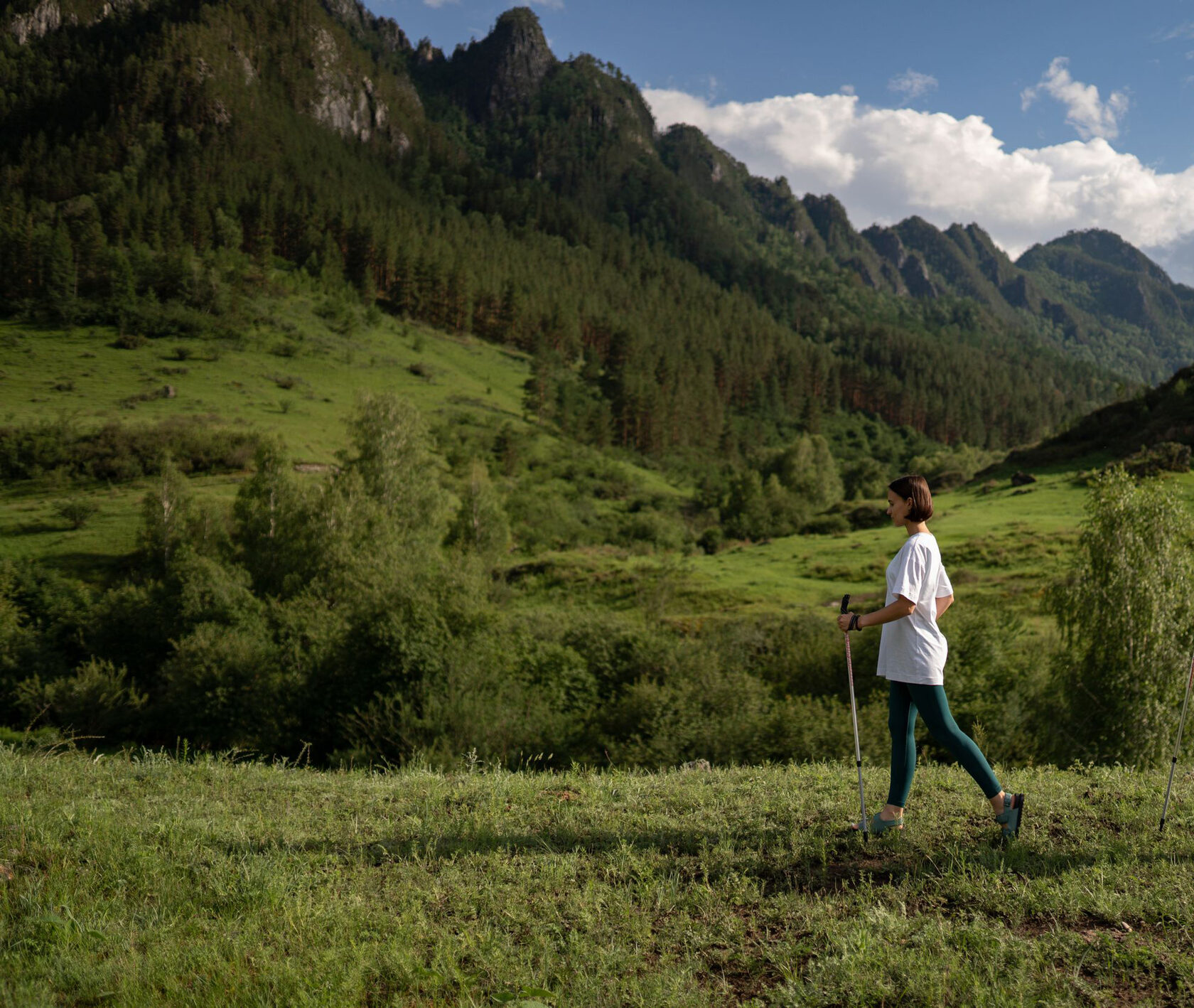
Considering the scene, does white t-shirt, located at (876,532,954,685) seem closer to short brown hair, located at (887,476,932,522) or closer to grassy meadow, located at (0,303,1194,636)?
short brown hair, located at (887,476,932,522)

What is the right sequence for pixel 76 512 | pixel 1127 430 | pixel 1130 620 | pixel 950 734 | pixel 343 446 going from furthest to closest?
pixel 343 446 < pixel 1127 430 < pixel 76 512 < pixel 1130 620 < pixel 950 734

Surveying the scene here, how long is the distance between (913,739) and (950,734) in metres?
0.31

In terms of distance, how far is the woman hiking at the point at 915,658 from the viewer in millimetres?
5941

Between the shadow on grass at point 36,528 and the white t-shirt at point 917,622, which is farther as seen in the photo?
the shadow on grass at point 36,528

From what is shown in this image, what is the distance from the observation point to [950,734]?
19.6 feet

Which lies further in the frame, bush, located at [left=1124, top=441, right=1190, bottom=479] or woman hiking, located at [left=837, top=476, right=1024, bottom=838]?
bush, located at [left=1124, top=441, right=1190, bottom=479]

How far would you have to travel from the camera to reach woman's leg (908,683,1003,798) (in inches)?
234

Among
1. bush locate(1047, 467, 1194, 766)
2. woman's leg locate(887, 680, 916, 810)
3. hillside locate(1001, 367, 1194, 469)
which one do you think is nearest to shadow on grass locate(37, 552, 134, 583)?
bush locate(1047, 467, 1194, 766)

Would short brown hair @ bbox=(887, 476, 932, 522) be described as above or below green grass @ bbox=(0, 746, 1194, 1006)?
above

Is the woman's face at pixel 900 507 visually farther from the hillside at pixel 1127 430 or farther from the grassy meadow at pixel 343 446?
the hillside at pixel 1127 430

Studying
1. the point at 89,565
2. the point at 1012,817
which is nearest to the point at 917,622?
the point at 1012,817

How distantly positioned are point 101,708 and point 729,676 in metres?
33.0

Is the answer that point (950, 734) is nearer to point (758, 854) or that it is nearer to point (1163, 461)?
point (758, 854)

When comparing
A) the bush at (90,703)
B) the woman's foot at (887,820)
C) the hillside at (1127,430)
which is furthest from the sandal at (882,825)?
the hillside at (1127,430)
